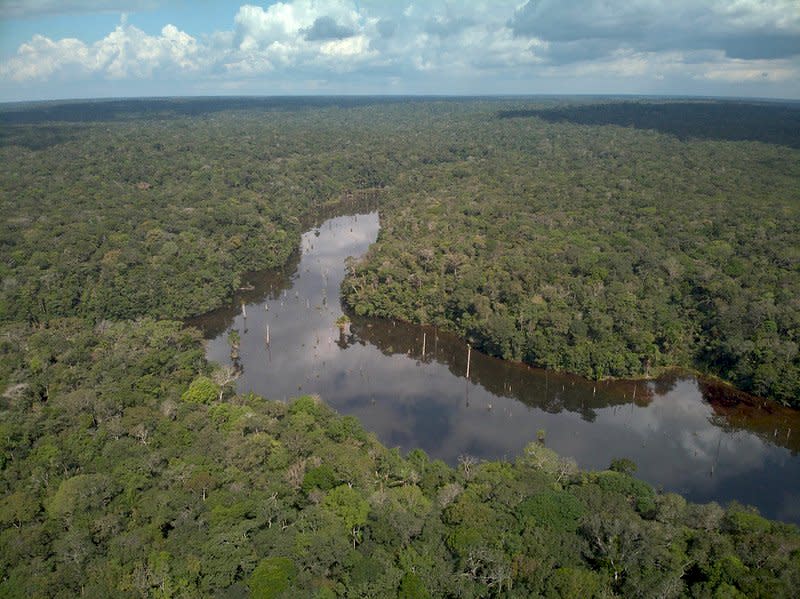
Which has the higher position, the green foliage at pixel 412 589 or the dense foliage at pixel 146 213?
the dense foliage at pixel 146 213

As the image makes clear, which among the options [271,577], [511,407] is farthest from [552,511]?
[511,407]

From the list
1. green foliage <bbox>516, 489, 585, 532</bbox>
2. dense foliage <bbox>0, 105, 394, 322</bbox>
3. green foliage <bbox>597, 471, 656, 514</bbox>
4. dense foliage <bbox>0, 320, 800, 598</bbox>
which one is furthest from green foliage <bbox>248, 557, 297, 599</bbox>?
dense foliage <bbox>0, 105, 394, 322</bbox>

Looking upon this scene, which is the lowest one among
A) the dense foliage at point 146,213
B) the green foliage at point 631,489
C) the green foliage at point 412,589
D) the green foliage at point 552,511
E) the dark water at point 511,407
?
the dark water at point 511,407

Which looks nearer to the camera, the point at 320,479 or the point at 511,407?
the point at 320,479

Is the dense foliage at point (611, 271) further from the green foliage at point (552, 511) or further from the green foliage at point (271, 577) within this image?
the green foliage at point (271, 577)

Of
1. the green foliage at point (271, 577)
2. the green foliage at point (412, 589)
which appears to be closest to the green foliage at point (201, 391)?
the green foliage at point (271, 577)

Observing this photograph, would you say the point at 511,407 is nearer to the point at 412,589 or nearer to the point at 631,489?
the point at 631,489
